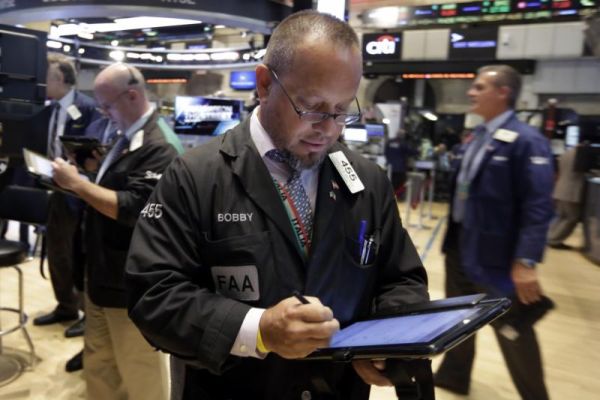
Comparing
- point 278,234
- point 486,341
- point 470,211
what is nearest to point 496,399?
point 486,341

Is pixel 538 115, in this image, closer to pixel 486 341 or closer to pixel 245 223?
pixel 486 341

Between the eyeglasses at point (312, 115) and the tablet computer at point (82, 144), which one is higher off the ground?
the eyeglasses at point (312, 115)

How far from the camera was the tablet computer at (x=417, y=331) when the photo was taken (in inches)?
30.3

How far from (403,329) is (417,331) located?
0.13ft

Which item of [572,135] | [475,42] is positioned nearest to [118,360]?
[572,135]

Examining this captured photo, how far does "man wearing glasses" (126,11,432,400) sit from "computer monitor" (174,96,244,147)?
5.86 m

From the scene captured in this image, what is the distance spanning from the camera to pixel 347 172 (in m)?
1.16

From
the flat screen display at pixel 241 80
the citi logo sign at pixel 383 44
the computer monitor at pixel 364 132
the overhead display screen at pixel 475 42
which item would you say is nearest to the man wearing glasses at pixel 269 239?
the computer monitor at pixel 364 132

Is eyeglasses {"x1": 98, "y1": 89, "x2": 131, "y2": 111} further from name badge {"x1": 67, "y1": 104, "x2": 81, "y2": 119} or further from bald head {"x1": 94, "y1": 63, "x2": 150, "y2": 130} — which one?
name badge {"x1": 67, "y1": 104, "x2": 81, "y2": 119}

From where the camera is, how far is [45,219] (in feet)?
11.7

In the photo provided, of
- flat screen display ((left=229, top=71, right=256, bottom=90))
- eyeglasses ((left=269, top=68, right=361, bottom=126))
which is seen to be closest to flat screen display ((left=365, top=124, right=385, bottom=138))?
flat screen display ((left=229, top=71, right=256, bottom=90))

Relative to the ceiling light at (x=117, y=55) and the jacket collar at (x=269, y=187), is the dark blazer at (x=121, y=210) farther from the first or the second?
the ceiling light at (x=117, y=55)

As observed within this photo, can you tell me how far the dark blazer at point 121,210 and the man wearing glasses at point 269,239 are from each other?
3.12 ft

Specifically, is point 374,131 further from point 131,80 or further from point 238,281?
point 238,281
